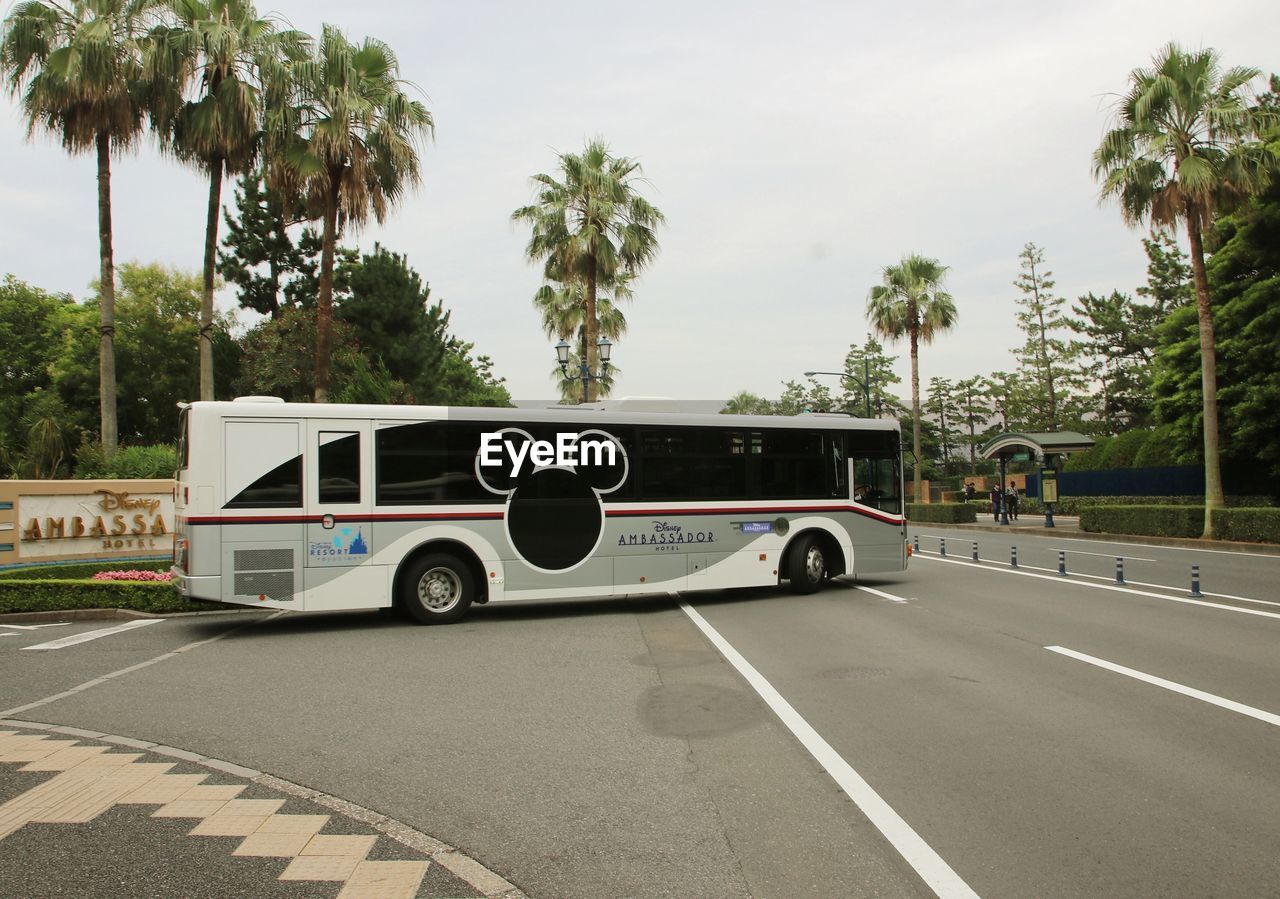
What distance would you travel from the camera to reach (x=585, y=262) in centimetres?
2770

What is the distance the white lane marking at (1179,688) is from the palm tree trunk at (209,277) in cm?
1801

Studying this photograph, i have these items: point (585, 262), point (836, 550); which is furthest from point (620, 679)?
point (585, 262)

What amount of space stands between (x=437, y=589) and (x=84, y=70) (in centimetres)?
1630

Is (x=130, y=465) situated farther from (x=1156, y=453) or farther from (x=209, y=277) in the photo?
(x=1156, y=453)

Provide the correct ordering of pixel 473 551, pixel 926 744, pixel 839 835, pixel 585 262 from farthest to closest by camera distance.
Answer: pixel 585 262 < pixel 473 551 < pixel 926 744 < pixel 839 835

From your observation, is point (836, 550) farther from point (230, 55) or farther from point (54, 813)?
point (230, 55)

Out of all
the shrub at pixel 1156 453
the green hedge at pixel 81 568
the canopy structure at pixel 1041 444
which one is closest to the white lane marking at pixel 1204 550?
the shrub at pixel 1156 453

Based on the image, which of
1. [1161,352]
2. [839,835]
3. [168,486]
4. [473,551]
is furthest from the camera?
[1161,352]

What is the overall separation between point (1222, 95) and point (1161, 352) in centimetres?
1105

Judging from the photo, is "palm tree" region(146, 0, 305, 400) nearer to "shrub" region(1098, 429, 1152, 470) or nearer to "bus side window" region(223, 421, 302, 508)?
"bus side window" region(223, 421, 302, 508)

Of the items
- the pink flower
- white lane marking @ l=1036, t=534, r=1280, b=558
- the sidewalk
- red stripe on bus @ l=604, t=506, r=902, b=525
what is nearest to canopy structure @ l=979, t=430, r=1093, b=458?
the sidewalk

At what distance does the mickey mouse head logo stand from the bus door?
5.07 ft

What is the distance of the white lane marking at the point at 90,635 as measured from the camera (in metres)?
10.8

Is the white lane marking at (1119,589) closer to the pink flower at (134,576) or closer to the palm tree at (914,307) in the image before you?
the pink flower at (134,576)
